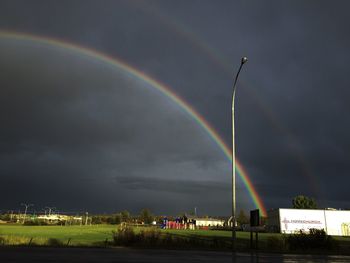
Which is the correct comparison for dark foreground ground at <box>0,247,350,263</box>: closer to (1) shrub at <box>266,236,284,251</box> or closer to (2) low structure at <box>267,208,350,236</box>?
(1) shrub at <box>266,236,284,251</box>

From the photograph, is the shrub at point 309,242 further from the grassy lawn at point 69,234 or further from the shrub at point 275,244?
the grassy lawn at point 69,234

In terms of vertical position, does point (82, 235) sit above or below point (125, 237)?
above

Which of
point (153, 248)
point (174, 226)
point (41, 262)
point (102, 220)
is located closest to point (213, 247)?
point (153, 248)

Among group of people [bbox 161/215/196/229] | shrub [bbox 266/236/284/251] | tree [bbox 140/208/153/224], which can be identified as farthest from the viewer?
tree [bbox 140/208/153/224]

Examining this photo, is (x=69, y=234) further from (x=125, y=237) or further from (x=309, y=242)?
(x=309, y=242)

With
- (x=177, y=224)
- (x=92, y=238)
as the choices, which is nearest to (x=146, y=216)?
(x=177, y=224)

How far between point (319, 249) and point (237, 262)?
51.1 ft

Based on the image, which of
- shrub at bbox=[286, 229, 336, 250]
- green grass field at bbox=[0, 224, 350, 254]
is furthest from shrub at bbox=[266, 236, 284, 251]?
shrub at bbox=[286, 229, 336, 250]

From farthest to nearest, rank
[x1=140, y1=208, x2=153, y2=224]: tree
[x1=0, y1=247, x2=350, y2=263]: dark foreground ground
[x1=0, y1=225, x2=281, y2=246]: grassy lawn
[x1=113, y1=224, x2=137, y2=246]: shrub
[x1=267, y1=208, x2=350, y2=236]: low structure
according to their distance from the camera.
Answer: [x1=140, y1=208, x2=153, y2=224]: tree → [x1=267, y1=208, x2=350, y2=236]: low structure → [x1=0, y1=225, x2=281, y2=246]: grassy lawn → [x1=113, y1=224, x2=137, y2=246]: shrub → [x1=0, y1=247, x2=350, y2=263]: dark foreground ground

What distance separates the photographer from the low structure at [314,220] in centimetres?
7494

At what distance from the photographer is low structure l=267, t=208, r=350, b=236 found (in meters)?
74.9

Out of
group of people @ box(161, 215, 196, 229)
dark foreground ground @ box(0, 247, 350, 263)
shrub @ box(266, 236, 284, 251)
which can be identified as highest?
group of people @ box(161, 215, 196, 229)

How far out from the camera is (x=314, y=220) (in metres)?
75.7

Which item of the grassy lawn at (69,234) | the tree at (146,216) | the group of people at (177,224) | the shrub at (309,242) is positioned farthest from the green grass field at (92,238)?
the tree at (146,216)
